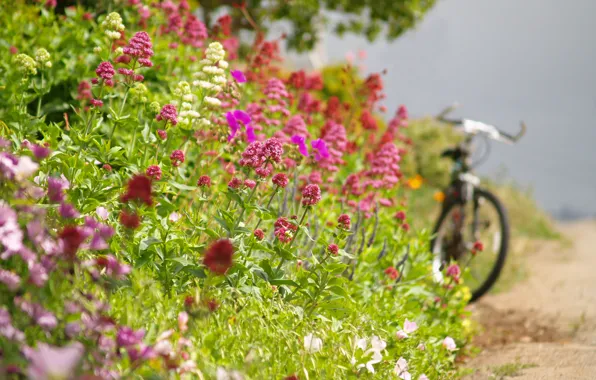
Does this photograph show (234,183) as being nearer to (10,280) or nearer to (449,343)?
(10,280)

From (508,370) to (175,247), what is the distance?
235 centimetres

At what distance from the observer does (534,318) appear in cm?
644

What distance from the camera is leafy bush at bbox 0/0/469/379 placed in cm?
212

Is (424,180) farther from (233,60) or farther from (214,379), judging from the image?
(214,379)

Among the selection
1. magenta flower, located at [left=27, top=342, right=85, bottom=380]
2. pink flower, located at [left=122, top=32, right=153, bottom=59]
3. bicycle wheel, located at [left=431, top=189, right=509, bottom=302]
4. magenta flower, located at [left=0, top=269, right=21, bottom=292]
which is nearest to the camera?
magenta flower, located at [left=27, top=342, right=85, bottom=380]

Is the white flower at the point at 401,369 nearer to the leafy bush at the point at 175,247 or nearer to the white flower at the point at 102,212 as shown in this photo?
the leafy bush at the point at 175,247

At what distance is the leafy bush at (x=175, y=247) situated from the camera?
2.12 metres

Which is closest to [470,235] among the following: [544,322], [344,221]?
[544,322]

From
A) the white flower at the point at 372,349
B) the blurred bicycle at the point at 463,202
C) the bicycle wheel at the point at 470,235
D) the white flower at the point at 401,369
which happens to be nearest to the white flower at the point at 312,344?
the white flower at the point at 372,349

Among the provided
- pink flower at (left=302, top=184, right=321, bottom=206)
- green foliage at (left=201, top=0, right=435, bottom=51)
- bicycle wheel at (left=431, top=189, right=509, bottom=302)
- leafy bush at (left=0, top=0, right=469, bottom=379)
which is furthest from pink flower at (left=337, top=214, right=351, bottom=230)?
green foliage at (left=201, top=0, right=435, bottom=51)

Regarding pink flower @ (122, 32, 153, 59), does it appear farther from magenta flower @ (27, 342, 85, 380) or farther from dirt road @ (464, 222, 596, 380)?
dirt road @ (464, 222, 596, 380)

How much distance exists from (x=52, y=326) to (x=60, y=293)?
0.40 feet

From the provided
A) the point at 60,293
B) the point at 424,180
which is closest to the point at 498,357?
the point at 60,293

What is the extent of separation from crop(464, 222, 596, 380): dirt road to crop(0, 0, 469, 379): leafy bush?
1.51ft
